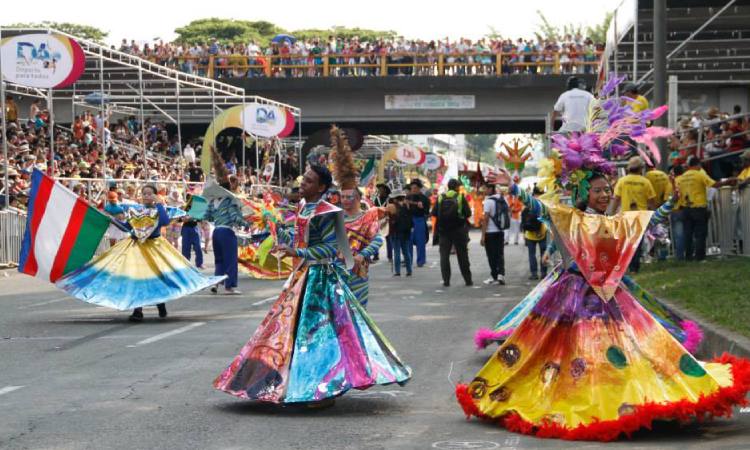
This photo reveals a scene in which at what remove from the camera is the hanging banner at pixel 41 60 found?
23234 millimetres

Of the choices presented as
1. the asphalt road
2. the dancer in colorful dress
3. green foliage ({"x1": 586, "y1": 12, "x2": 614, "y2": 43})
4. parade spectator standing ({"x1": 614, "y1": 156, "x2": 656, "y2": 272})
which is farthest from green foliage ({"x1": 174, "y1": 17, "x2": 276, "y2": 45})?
the dancer in colorful dress

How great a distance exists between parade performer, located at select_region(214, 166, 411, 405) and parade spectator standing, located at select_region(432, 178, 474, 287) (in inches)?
458

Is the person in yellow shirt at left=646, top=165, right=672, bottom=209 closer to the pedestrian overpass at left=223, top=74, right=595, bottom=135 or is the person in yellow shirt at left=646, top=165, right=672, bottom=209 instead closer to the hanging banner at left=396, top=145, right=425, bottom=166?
the pedestrian overpass at left=223, top=74, right=595, bottom=135

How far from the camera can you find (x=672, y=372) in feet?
23.4

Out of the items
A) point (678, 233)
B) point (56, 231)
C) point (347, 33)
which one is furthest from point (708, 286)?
point (347, 33)

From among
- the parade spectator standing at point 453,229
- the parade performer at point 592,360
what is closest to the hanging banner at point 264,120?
the parade spectator standing at point 453,229

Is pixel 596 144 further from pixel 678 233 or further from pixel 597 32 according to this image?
pixel 597 32

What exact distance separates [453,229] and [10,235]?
9251 mm

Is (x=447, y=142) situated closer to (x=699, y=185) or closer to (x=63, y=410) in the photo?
(x=699, y=185)

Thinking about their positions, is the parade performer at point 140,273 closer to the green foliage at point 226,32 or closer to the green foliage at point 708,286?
the green foliage at point 708,286

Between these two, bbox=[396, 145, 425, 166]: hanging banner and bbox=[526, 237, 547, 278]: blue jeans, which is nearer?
bbox=[526, 237, 547, 278]: blue jeans

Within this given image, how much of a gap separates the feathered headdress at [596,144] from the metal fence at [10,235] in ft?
57.9

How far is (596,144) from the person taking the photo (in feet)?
27.9

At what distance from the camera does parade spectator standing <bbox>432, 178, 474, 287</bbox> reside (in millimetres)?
20562
